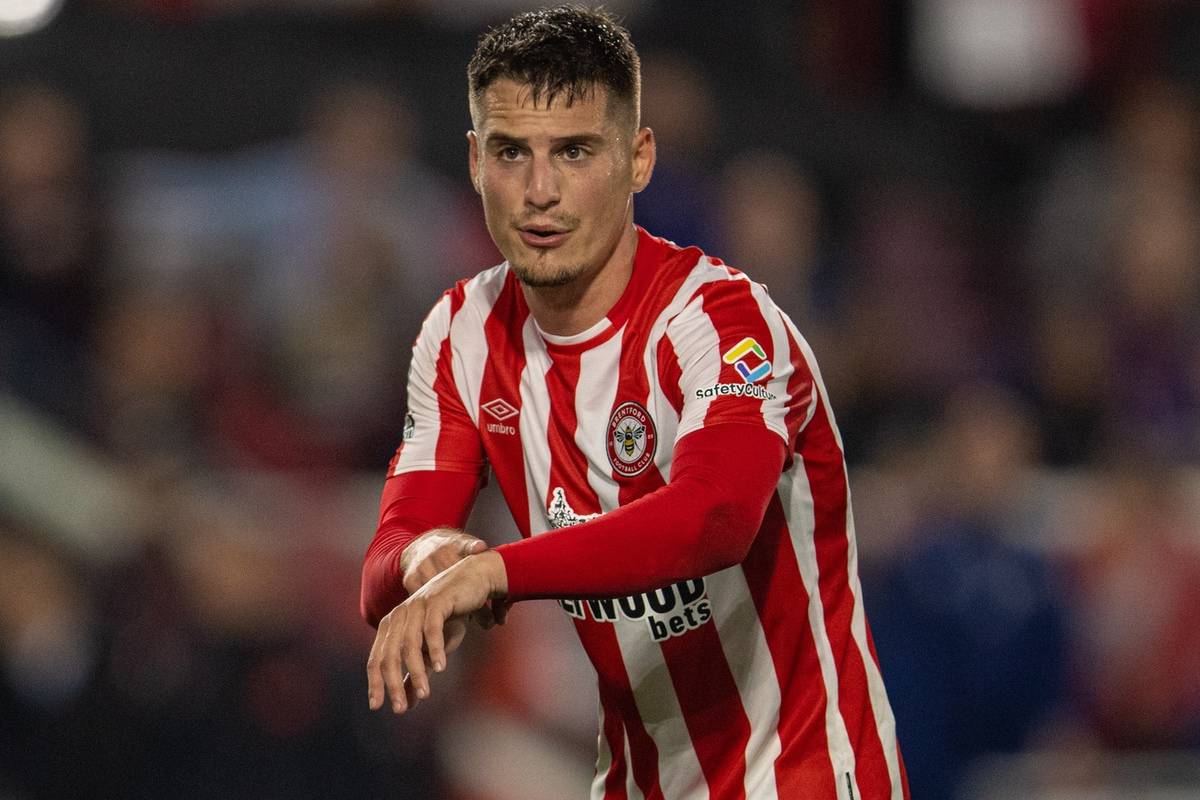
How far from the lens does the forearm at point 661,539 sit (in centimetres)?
297

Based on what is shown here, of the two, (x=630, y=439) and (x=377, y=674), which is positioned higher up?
(x=630, y=439)

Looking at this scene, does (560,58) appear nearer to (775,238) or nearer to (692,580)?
(692,580)

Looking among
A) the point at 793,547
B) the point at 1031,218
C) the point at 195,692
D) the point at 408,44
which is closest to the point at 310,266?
the point at 408,44

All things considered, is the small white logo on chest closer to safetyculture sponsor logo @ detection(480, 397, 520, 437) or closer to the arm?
safetyculture sponsor logo @ detection(480, 397, 520, 437)

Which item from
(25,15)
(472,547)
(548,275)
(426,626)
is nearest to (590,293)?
(548,275)

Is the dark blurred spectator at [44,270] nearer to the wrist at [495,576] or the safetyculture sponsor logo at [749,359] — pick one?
the safetyculture sponsor logo at [749,359]

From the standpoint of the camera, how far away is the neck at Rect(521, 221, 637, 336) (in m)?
3.66

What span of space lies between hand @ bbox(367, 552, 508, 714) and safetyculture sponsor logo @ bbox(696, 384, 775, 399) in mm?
579

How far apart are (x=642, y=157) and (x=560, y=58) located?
0.31 meters

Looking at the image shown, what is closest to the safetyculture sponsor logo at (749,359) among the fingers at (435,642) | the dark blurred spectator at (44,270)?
the fingers at (435,642)

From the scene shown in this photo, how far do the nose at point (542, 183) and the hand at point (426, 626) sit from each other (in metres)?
0.82

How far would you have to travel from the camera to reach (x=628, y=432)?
3.59 meters

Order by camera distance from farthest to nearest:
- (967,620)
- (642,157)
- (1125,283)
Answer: (1125,283), (967,620), (642,157)

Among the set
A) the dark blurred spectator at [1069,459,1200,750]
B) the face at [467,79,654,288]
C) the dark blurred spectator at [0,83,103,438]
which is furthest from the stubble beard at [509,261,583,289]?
the dark blurred spectator at [1069,459,1200,750]
